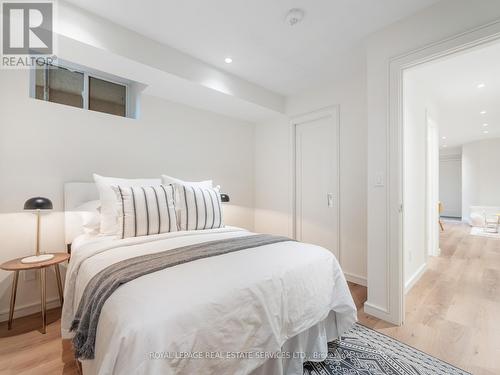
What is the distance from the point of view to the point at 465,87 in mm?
3082

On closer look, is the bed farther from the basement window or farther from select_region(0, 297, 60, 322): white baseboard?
the basement window

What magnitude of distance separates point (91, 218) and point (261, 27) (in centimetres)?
227

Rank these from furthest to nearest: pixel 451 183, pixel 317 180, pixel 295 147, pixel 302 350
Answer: pixel 451 183, pixel 295 147, pixel 317 180, pixel 302 350

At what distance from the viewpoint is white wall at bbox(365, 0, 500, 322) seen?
1.84 metres

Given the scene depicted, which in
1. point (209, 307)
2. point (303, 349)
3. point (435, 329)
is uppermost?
point (209, 307)

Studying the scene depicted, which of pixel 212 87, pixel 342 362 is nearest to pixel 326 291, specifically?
pixel 342 362

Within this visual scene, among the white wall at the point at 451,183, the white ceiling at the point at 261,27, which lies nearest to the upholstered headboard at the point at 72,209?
the white ceiling at the point at 261,27

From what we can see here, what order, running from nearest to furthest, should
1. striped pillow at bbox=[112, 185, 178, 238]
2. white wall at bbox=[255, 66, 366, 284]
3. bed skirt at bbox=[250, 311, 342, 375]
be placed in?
bed skirt at bbox=[250, 311, 342, 375] < striped pillow at bbox=[112, 185, 178, 238] < white wall at bbox=[255, 66, 366, 284]

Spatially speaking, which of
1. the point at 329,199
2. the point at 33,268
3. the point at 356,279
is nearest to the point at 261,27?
the point at 329,199

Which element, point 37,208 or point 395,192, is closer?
point 37,208

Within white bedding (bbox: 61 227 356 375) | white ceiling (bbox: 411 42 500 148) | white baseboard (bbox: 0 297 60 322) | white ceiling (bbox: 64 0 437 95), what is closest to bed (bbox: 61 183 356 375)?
white bedding (bbox: 61 227 356 375)

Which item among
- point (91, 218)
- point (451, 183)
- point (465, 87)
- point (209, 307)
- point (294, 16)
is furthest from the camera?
point (451, 183)

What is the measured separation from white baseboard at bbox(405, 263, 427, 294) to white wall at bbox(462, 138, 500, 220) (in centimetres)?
585

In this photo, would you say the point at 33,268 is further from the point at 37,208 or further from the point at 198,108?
the point at 198,108
